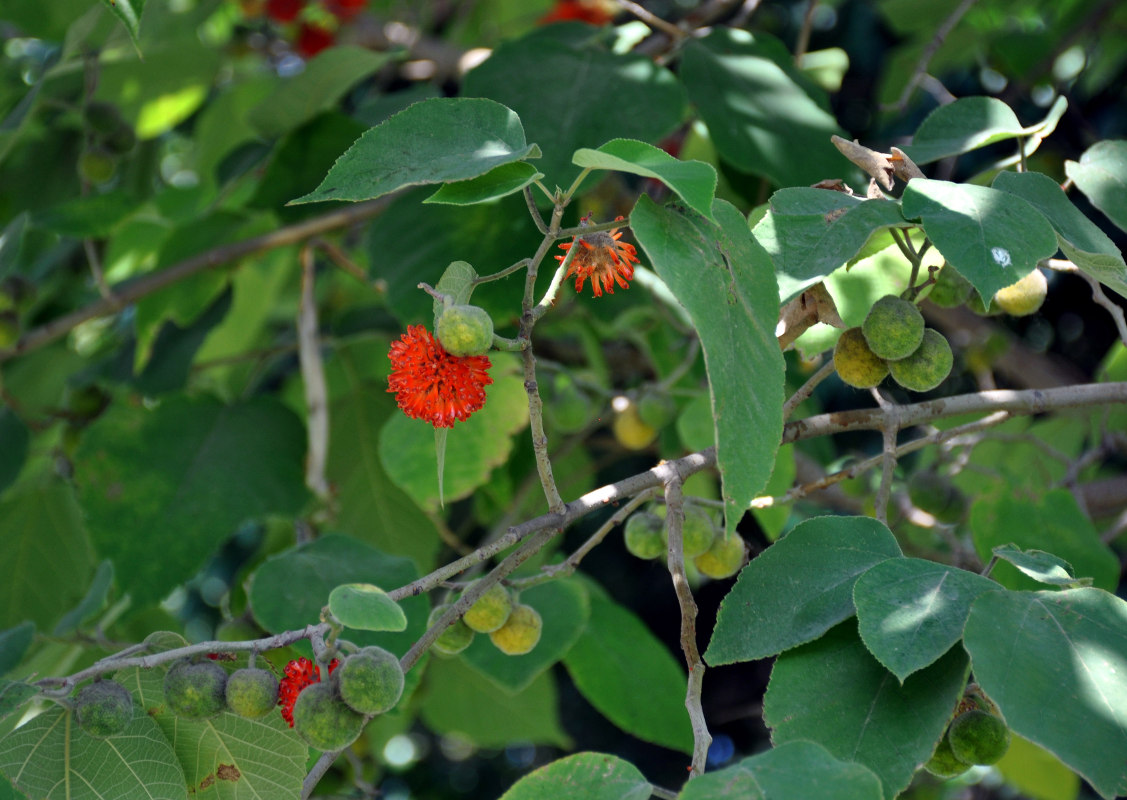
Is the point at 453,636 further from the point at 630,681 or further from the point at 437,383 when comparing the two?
the point at 630,681

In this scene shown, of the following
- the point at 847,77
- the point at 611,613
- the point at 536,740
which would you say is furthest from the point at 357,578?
the point at 847,77

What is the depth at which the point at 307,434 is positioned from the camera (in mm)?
1576

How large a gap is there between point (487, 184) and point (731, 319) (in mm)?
190

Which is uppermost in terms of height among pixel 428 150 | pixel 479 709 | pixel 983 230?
pixel 428 150

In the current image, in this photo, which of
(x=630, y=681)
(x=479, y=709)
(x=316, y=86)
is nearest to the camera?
(x=630, y=681)

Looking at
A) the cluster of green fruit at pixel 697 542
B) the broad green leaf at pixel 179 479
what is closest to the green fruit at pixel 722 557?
the cluster of green fruit at pixel 697 542

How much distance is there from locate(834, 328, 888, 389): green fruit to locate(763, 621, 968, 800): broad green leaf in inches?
8.1

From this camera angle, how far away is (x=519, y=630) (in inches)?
34.1

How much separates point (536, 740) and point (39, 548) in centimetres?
95

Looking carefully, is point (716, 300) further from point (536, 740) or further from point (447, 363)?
point (536, 740)

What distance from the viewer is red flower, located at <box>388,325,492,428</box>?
0.72 m

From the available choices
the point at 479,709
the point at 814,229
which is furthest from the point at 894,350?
the point at 479,709

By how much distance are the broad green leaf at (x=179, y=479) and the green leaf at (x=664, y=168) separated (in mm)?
993

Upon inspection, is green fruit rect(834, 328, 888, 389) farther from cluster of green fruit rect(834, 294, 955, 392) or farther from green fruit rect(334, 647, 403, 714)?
green fruit rect(334, 647, 403, 714)
